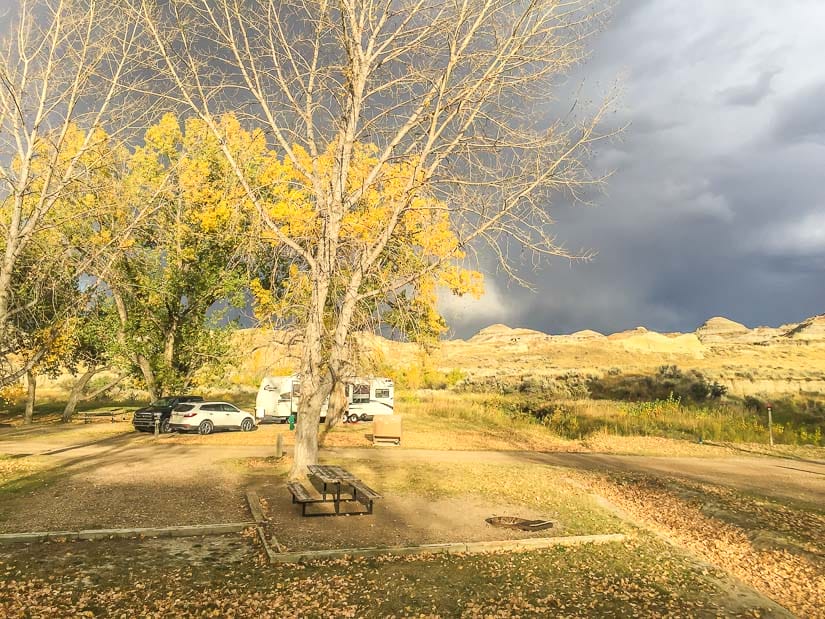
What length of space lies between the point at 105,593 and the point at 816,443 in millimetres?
27361

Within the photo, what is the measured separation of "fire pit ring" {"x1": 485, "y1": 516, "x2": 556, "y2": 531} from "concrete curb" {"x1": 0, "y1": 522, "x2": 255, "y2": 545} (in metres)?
4.13

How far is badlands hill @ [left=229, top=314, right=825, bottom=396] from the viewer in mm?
16391

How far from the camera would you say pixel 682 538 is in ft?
32.9

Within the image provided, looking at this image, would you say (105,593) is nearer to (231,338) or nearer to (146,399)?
(231,338)

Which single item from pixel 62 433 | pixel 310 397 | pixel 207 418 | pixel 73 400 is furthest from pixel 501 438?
pixel 73 400

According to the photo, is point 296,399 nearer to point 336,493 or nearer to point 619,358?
point 336,493

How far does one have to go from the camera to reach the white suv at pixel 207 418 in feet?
81.3

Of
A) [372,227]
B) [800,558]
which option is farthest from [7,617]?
[372,227]

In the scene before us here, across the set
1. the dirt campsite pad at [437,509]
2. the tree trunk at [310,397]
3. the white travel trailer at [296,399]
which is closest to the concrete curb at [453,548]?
the dirt campsite pad at [437,509]

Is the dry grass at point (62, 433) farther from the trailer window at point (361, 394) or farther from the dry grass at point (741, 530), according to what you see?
the dry grass at point (741, 530)

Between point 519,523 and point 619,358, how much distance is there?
85.2m

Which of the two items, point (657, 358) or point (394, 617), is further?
point (657, 358)

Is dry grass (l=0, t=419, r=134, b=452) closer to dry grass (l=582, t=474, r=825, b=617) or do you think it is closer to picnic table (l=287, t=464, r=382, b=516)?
picnic table (l=287, t=464, r=382, b=516)

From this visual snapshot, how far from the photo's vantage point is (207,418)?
995 inches
